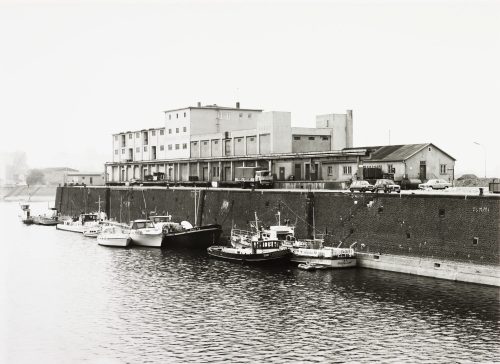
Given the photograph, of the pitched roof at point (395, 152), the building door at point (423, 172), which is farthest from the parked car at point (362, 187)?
the building door at point (423, 172)

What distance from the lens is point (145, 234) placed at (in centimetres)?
7406

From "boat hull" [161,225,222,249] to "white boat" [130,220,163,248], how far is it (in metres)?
0.84

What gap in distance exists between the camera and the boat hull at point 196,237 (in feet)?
236

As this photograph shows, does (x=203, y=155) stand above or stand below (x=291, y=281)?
above

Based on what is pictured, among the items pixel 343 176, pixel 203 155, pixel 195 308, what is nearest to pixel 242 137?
pixel 203 155

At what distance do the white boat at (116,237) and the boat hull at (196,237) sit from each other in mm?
5162

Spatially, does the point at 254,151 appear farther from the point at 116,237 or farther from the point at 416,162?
the point at 116,237

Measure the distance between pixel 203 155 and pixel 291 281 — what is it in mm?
61007

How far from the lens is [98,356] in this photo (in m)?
31.7

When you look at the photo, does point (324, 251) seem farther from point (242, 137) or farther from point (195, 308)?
point (242, 137)

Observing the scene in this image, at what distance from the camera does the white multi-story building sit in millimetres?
91850

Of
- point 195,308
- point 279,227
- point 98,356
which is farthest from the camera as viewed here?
point 279,227

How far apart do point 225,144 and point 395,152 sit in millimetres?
33216

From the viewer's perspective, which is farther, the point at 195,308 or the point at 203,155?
the point at 203,155
